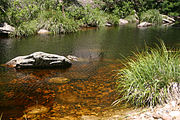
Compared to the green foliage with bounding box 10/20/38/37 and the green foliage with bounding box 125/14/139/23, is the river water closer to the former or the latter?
the green foliage with bounding box 10/20/38/37

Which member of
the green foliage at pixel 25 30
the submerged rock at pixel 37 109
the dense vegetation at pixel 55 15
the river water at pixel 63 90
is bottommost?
the submerged rock at pixel 37 109

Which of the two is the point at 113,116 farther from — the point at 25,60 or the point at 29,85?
the point at 25,60

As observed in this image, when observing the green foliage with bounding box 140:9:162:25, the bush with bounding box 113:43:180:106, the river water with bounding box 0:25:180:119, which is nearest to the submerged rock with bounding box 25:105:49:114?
the river water with bounding box 0:25:180:119

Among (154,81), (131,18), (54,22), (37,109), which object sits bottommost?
(37,109)

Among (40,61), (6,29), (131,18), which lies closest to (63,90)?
(40,61)

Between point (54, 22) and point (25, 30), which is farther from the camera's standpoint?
point (54, 22)

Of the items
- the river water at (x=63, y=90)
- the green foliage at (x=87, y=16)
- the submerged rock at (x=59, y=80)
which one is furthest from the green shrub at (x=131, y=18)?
the submerged rock at (x=59, y=80)

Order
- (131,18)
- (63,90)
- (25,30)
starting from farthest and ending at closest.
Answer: (131,18) → (25,30) → (63,90)

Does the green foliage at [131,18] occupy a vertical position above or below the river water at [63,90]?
above

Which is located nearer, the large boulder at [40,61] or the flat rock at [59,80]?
the flat rock at [59,80]

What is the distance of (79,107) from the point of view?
4.70m

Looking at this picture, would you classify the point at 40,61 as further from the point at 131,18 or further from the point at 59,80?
the point at 131,18

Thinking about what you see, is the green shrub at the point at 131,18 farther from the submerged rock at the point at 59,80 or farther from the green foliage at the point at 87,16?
the submerged rock at the point at 59,80

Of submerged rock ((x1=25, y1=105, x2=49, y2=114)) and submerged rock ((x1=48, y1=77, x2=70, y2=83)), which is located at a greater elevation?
submerged rock ((x1=48, y1=77, x2=70, y2=83))
